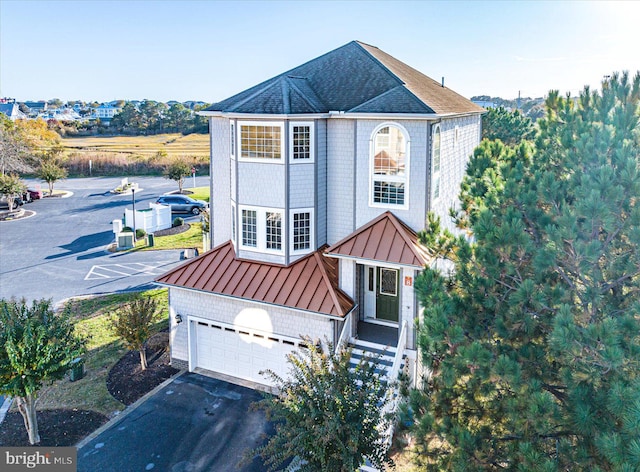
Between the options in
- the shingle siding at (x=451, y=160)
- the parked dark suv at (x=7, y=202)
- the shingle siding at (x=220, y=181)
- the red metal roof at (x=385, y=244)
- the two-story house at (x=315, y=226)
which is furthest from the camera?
the parked dark suv at (x=7, y=202)

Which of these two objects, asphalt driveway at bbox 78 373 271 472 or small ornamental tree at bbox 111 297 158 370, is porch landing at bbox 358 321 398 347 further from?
small ornamental tree at bbox 111 297 158 370

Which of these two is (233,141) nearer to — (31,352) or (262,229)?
(262,229)

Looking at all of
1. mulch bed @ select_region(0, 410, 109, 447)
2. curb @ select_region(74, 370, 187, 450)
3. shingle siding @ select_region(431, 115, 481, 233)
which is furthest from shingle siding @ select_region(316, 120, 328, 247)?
mulch bed @ select_region(0, 410, 109, 447)

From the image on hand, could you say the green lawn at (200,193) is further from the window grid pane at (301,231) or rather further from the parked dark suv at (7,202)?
the window grid pane at (301,231)

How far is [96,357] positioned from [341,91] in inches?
505

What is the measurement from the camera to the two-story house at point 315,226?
48.4 feet

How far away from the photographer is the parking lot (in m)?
24.5

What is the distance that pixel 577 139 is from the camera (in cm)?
835

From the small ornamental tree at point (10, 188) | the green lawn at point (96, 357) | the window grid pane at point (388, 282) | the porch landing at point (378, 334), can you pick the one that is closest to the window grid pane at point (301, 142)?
the window grid pane at point (388, 282)

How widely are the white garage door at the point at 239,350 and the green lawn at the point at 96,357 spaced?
190 cm

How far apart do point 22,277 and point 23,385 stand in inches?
624

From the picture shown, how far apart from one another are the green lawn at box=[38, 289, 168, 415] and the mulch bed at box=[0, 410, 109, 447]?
36cm

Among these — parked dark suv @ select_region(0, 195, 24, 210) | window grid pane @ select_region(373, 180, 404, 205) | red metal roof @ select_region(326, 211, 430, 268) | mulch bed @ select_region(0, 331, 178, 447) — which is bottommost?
mulch bed @ select_region(0, 331, 178, 447)

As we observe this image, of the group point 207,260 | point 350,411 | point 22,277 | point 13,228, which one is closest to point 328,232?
point 207,260
